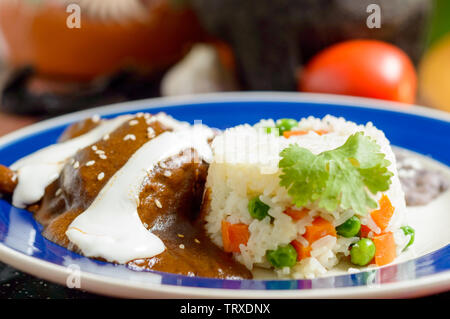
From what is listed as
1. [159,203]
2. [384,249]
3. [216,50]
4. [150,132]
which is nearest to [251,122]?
[150,132]

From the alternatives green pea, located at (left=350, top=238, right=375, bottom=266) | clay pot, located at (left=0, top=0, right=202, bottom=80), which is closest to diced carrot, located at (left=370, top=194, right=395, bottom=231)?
green pea, located at (left=350, top=238, right=375, bottom=266)

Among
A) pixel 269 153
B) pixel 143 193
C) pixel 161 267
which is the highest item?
pixel 269 153

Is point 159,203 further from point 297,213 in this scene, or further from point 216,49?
point 216,49

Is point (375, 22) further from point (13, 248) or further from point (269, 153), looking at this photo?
point (13, 248)

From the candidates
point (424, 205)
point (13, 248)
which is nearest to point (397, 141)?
point (424, 205)

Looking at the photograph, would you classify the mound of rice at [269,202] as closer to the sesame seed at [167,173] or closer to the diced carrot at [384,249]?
the diced carrot at [384,249]

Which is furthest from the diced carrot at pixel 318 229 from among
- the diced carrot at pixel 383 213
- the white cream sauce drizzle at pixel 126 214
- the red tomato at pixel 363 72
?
the red tomato at pixel 363 72
